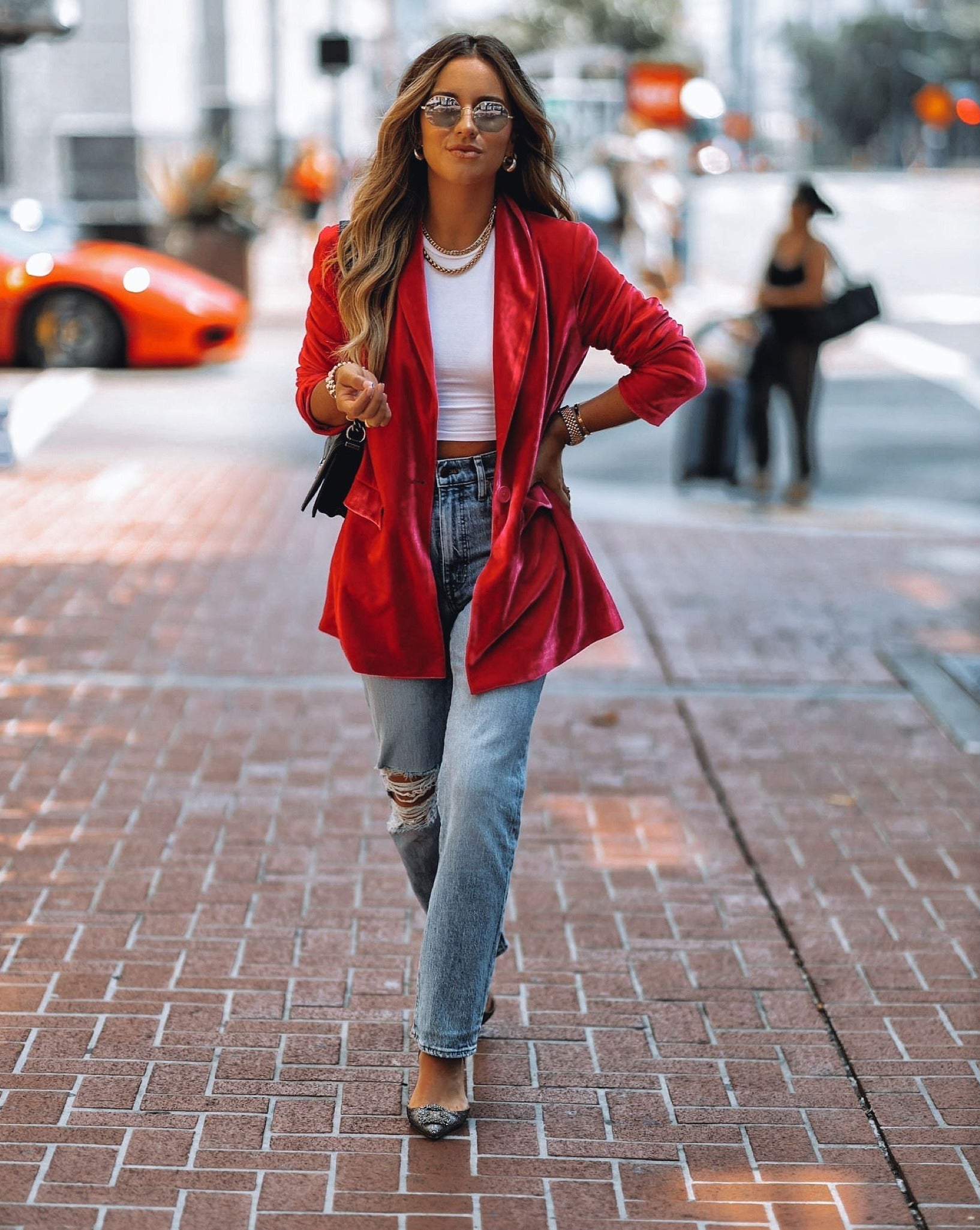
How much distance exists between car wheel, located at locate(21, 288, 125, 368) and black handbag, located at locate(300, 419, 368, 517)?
11044 mm

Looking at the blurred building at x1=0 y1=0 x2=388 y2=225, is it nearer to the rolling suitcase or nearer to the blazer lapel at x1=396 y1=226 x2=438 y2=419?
the rolling suitcase

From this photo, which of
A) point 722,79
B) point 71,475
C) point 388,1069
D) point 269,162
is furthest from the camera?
point 722,79

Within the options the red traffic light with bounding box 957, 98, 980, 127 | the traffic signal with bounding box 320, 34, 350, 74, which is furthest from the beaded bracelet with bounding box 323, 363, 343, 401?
the red traffic light with bounding box 957, 98, 980, 127

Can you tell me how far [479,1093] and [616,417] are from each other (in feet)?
4.65

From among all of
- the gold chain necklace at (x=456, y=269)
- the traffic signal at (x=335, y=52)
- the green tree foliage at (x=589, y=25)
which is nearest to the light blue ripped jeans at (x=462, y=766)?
the gold chain necklace at (x=456, y=269)

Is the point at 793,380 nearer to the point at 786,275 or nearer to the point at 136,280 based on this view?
the point at 786,275

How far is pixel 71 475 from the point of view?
1027 centimetres

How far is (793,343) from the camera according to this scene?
406 inches

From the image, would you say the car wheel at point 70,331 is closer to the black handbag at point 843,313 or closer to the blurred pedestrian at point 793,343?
the blurred pedestrian at point 793,343

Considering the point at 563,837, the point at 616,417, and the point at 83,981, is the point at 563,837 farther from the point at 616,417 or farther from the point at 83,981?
the point at 616,417

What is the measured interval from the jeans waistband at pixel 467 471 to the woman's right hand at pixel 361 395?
0.18 metres

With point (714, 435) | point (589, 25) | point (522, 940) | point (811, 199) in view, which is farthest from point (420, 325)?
point (589, 25)

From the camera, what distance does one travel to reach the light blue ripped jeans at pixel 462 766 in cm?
326

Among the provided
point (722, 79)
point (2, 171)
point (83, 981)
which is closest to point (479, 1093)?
point (83, 981)
